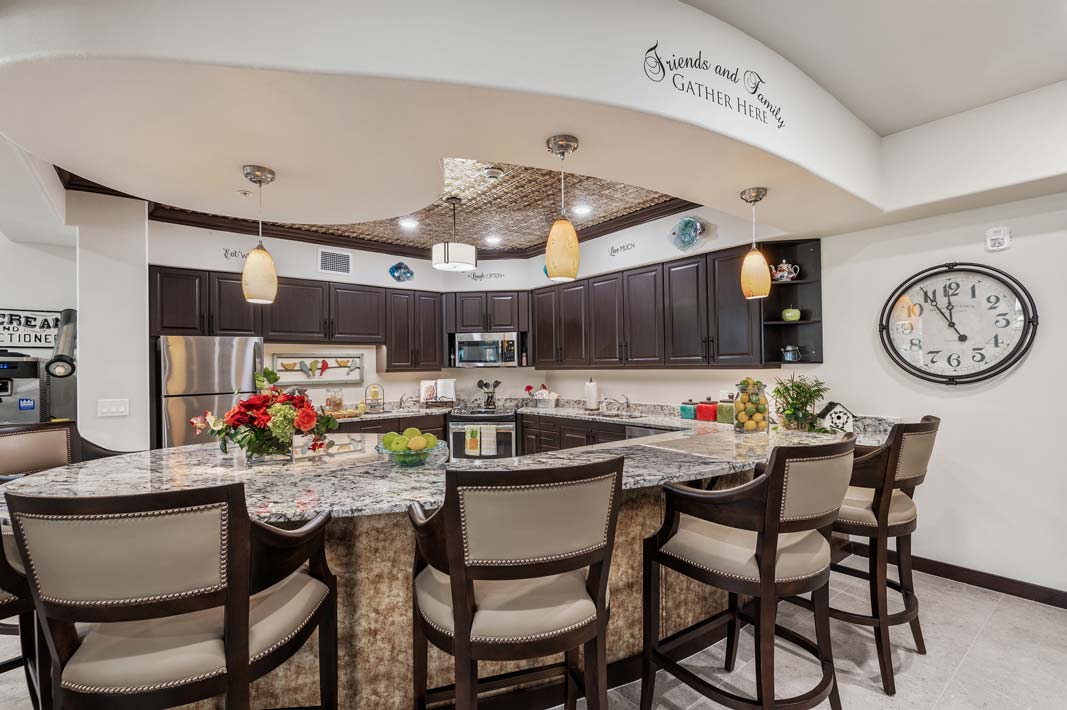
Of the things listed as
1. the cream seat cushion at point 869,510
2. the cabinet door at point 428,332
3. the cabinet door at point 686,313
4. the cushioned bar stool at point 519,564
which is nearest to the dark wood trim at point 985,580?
the cream seat cushion at point 869,510

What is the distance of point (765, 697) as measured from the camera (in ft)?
5.19

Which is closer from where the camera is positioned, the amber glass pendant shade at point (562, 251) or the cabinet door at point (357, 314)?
the amber glass pendant shade at point (562, 251)

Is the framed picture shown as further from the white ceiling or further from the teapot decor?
the white ceiling

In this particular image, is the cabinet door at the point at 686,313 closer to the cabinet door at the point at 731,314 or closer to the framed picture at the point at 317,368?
the cabinet door at the point at 731,314

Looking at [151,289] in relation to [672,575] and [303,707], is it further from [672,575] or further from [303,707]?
[672,575]

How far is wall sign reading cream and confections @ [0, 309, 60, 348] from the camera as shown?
3879mm

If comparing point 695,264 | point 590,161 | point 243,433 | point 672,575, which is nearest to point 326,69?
point 590,161

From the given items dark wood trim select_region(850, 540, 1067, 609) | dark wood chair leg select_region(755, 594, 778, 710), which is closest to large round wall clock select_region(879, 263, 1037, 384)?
dark wood trim select_region(850, 540, 1067, 609)

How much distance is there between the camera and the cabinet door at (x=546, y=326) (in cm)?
561

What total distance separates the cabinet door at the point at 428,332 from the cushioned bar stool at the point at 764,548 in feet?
14.2

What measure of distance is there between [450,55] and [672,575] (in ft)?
7.33

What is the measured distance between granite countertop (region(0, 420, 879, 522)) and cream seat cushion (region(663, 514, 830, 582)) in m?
0.22

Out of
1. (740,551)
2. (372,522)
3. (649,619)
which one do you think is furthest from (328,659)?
(740,551)

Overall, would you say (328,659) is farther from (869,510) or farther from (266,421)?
(869,510)
